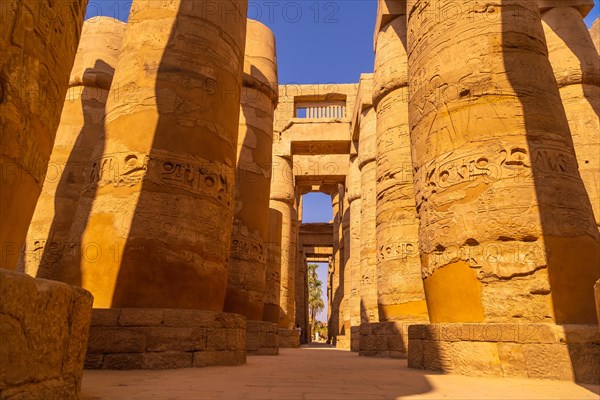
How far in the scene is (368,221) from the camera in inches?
500

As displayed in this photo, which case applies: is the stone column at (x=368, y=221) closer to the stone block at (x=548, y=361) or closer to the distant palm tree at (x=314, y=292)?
the stone block at (x=548, y=361)

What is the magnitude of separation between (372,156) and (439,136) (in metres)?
8.15

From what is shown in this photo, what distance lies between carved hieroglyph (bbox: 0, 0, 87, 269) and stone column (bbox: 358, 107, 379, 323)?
10.2 meters

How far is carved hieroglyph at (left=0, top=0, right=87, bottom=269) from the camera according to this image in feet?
6.92

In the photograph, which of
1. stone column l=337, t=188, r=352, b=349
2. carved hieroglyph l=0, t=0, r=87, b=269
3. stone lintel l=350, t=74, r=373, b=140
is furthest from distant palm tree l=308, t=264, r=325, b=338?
carved hieroglyph l=0, t=0, r=87, b=269

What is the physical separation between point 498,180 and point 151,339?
3992 millimetres

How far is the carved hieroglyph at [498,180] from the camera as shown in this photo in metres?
4.12

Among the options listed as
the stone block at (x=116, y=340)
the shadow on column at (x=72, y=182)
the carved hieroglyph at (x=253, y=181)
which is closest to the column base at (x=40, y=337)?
the stone block at (x=116, y=340)

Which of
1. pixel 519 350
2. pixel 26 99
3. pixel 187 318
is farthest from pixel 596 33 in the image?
pixel 26 99

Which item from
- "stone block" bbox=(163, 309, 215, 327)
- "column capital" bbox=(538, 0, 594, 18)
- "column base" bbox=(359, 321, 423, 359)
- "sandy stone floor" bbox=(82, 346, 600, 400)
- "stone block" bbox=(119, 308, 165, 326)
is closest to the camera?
"sandy stone floor" bbox=(82, 346, 600, 400)

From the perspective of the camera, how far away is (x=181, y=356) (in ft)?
15.2

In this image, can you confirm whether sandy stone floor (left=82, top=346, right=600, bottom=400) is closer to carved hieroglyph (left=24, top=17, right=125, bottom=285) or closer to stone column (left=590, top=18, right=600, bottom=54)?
carved hieroglyph (left=24, top=17, right=125, bottom=285)

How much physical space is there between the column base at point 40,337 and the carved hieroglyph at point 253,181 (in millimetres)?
6500

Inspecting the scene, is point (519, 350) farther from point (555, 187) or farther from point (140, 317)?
point (140, 317)
